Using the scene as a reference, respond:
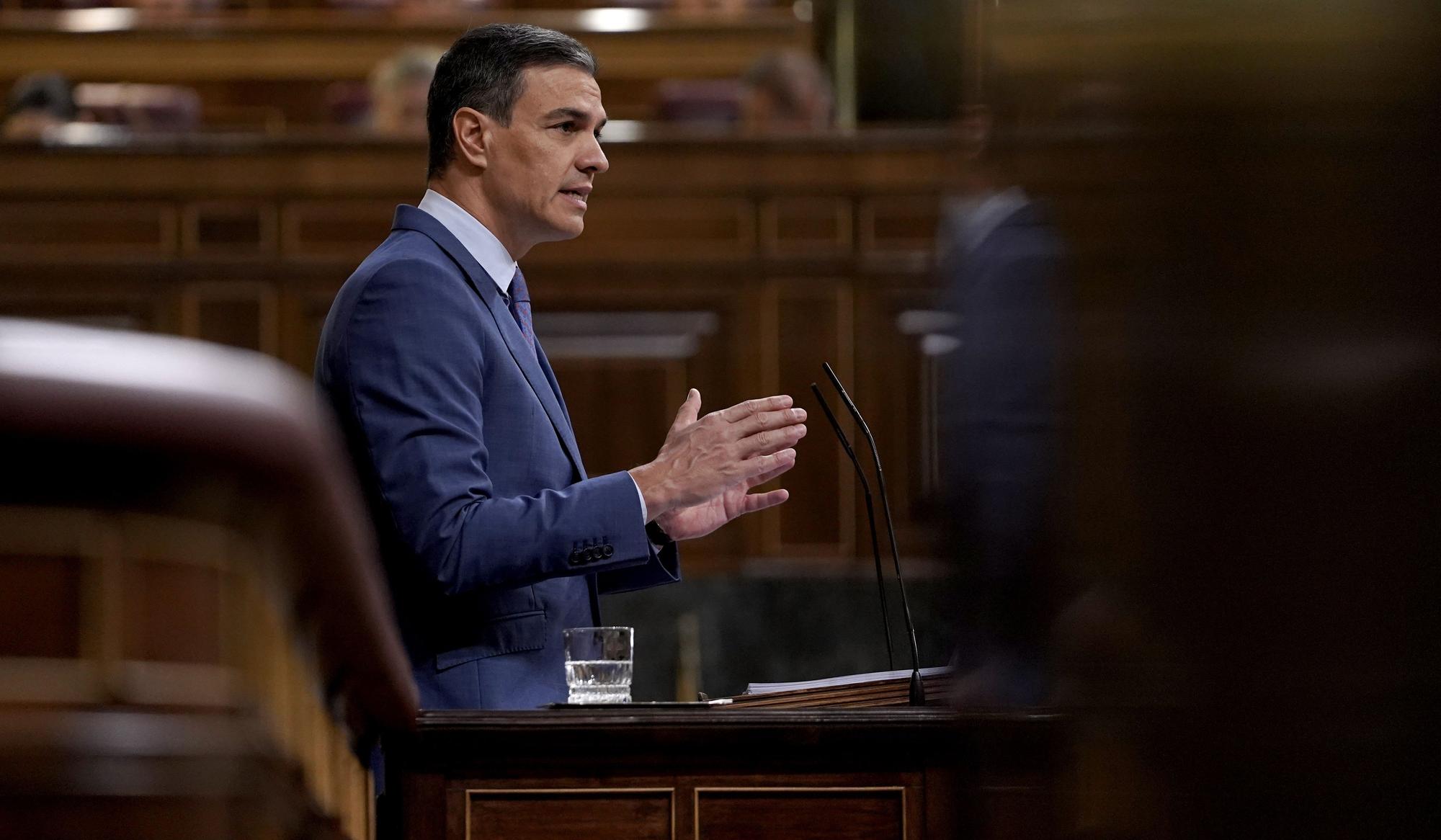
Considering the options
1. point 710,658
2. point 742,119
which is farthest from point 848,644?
point 742,119

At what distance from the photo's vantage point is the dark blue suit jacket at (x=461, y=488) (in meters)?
1.83

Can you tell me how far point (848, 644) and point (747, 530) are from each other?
450 millimetres

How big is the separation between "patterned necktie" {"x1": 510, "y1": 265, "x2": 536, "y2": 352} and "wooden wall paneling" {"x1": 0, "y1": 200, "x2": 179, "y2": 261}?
3.04 m

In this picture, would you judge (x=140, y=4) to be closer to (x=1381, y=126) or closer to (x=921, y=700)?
(x=921, y=700)

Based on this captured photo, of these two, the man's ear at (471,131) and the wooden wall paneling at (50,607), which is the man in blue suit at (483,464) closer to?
the man's ear at (471,131)

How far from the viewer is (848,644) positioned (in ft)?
14.5

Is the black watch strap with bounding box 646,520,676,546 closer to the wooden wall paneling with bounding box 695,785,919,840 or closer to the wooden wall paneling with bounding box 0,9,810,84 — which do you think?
the wooden wall paneling with bounding box 695,785,919,840

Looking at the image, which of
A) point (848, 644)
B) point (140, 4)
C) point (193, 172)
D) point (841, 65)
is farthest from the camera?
point (841, 65)

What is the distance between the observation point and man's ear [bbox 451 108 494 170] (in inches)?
85.4

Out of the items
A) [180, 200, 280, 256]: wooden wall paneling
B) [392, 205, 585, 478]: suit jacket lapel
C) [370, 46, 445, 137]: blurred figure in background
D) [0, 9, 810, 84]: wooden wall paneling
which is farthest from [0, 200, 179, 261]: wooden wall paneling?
[392, 205, 585, 478]: suit jacket lapel

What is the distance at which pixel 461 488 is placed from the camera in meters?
1.84

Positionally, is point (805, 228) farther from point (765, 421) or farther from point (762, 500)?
point (765, 421)

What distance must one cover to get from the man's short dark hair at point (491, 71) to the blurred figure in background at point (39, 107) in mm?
3365

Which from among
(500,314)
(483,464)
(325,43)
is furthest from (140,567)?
(325,43)
